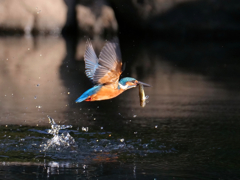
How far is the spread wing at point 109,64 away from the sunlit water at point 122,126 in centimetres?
76

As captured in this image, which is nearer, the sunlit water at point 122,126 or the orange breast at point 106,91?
the sunlit water at point 122,126

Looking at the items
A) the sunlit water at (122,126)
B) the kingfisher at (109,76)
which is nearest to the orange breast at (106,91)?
the kingfisher at (109,76)

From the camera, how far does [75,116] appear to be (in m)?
6.10

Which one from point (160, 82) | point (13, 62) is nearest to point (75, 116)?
point (160, 82)

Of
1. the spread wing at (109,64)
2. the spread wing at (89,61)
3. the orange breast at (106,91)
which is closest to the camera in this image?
the spread wing at (109,64)

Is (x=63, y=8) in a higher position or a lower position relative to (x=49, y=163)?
higher

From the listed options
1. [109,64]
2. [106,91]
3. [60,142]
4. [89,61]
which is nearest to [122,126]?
[60,142]

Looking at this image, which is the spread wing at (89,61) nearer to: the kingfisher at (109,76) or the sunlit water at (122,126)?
the kingfisher at (109,76)

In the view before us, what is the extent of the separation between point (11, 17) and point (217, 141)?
15.2 meters

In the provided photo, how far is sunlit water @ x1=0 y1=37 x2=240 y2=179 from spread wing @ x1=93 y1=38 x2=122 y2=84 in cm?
76

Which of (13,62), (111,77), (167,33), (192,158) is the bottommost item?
(192,158)

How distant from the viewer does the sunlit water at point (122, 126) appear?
3992 millimetres

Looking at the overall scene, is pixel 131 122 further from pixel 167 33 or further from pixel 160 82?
pixel 167 33

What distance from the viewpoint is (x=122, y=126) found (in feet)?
18.2
